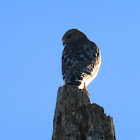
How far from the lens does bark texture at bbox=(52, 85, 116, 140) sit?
3.04 m

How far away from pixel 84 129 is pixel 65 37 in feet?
22.4

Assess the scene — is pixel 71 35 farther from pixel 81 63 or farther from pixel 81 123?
pixel 81 123

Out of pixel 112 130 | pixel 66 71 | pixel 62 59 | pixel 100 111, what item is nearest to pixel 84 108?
pixel 100 111

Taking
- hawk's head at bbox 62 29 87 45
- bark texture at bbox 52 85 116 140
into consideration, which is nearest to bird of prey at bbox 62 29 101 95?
hawk's head at bbox 62 29 87 45

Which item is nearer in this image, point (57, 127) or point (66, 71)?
point (57, 127)

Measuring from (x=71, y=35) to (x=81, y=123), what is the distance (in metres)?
6.62

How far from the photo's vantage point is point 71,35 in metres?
9.52

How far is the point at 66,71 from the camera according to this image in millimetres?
6578

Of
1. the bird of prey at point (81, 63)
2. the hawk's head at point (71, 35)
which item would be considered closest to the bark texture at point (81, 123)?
the bird of prey at point (81, 63)

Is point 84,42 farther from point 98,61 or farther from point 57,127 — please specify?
point 57,127

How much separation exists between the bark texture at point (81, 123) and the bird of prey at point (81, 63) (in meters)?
2.65

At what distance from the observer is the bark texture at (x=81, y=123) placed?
3035 mm

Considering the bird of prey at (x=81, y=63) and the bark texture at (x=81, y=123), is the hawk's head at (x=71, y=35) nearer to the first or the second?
the bird of prey at (x=81, y=63)

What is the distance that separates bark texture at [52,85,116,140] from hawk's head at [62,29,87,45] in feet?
19.8
